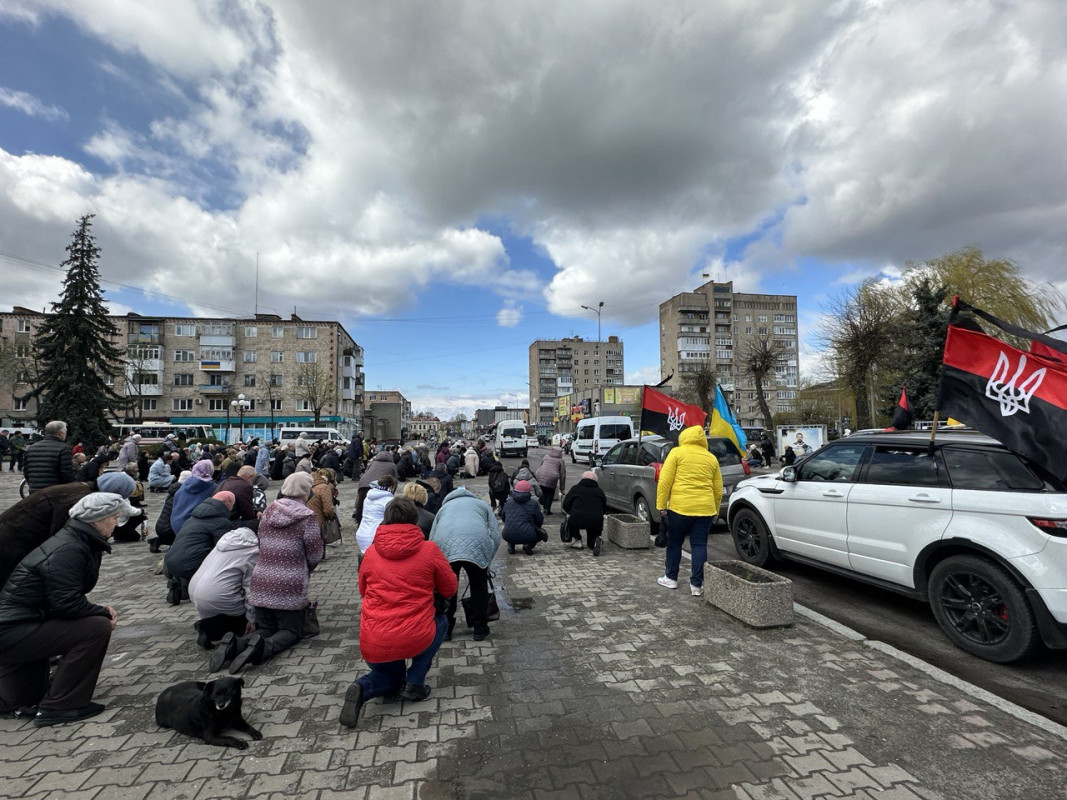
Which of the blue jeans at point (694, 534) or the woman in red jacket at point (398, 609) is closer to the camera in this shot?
the woman in red jacket at point (398, 609)

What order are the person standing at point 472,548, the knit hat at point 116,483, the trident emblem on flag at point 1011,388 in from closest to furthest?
the trident emblem on flag at point 1011,388, the person standing at point 472,548, the knit hat at point 116,483

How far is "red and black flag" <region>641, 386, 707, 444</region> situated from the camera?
31.6ft

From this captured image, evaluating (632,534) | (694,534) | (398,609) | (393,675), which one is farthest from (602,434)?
(398,609)

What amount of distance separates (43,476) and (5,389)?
62409 mm

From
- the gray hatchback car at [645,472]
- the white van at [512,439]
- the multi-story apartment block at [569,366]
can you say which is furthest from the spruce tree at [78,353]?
the multi-story apartment block at [569,366]

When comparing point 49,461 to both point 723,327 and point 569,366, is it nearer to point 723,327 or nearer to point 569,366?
point 723,327

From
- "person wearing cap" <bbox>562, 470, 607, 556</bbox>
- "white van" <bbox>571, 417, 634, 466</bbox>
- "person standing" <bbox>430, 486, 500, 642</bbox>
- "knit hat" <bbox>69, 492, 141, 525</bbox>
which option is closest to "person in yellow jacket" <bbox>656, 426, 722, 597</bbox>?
"person wearing cap" <bbox>562, 470, 607, 556</bbox>

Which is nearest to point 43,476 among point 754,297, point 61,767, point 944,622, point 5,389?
point 61,767

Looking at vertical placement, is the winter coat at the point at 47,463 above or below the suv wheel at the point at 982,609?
above

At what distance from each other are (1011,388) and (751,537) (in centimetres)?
340

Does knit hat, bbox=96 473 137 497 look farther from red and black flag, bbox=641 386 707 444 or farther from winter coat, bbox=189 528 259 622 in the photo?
red and black flag, bbox=641 386 707 444

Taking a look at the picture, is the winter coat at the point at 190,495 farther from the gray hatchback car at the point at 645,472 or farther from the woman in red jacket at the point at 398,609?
the gray hatchback car at the point at 645,472

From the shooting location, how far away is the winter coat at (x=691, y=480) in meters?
5.59

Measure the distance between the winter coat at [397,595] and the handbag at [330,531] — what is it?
476 centimetres
